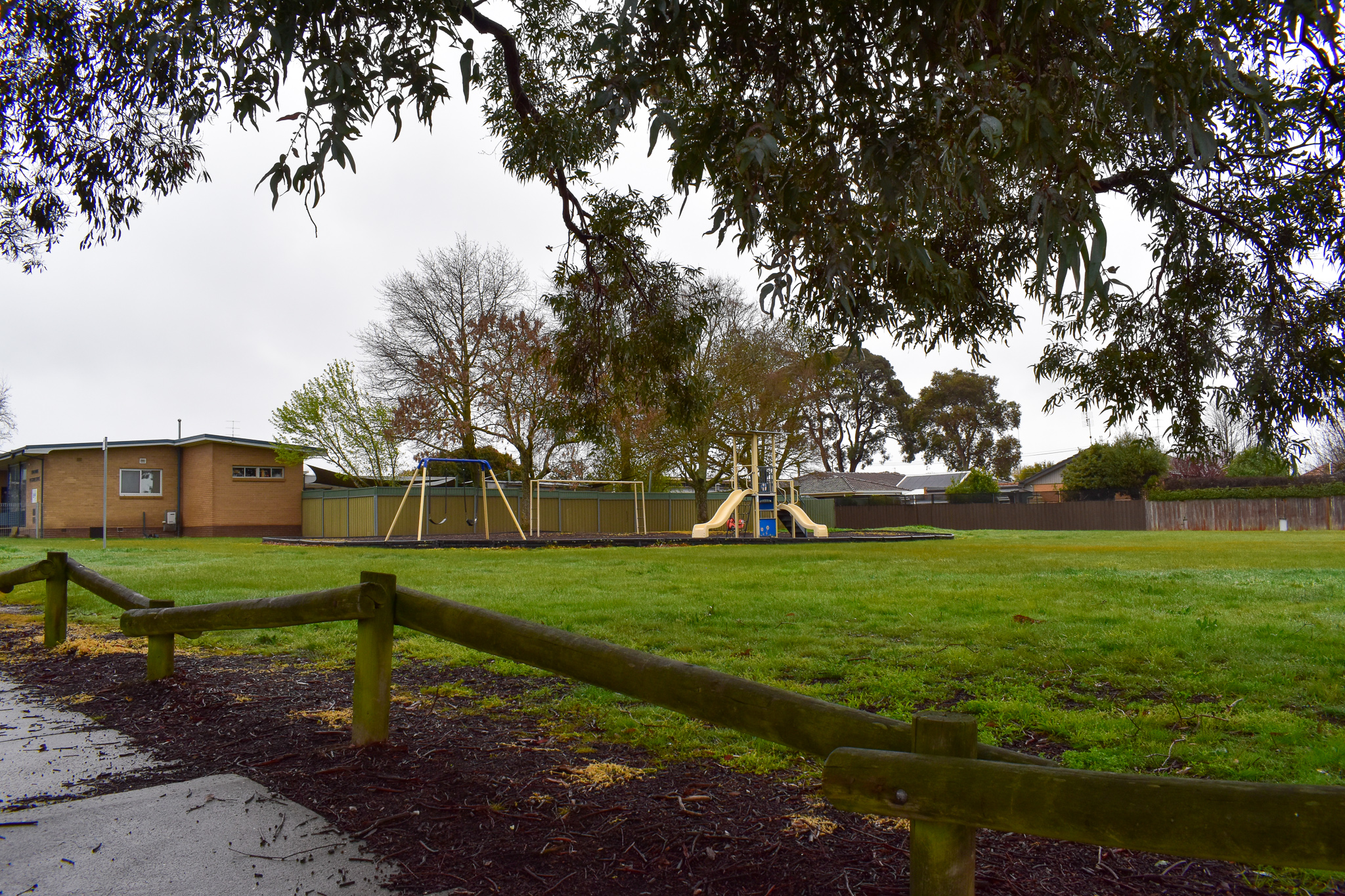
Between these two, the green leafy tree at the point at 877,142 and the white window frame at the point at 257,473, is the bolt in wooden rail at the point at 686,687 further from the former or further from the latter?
the white window frame at the point at 257,473

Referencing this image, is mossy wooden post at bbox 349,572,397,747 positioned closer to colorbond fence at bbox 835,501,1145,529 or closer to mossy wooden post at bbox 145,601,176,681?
mossy wooden post at bbox 145,601,176,681

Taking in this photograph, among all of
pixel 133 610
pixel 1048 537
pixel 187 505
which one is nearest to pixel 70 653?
pixel 133 610

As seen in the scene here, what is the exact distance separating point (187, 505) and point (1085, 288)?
36.5 m

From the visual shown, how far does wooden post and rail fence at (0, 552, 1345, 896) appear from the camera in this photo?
155 centimetres

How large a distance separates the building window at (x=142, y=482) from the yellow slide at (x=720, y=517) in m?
21.7

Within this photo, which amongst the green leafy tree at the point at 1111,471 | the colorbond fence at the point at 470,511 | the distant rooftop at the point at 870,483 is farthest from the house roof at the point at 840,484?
the colorbond fence at the point at 470,511

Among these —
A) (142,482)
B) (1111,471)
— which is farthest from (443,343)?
(1111,471)

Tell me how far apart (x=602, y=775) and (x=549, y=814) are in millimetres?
450

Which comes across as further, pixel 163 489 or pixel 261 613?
pixel 163 489

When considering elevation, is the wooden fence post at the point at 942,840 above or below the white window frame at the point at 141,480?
below

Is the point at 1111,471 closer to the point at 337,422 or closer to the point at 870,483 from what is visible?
the point at 870,483

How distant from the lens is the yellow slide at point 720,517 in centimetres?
2517

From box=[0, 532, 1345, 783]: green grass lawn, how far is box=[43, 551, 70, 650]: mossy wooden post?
1.00 meters

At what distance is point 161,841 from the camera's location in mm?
2840
